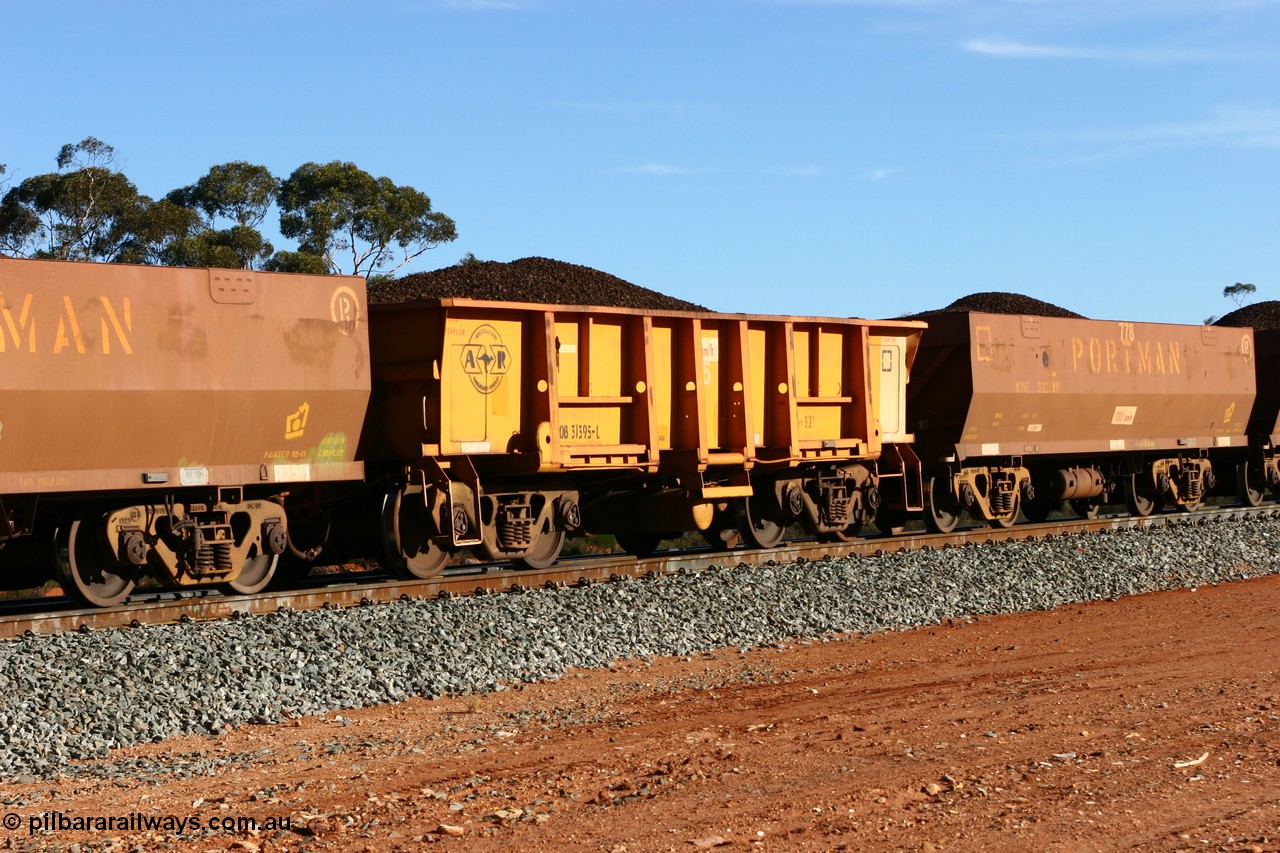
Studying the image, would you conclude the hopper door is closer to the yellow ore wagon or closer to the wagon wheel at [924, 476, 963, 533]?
the yellow ore wagon

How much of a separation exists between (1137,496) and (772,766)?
54.7 ft

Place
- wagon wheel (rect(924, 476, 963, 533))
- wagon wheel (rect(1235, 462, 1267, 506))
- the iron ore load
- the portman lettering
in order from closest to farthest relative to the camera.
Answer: the portman lettering → the iron ore load → wagon wheel (rect(924, 476, 963, 533)) → wagon wheel (rect(1235, 462, 1267, 506))

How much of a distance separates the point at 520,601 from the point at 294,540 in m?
2.78

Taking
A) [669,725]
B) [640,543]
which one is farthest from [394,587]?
[640,543]

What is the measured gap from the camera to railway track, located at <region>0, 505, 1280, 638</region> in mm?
10641

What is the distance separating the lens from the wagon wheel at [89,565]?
11.4 metres

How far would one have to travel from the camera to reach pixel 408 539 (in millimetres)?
13445

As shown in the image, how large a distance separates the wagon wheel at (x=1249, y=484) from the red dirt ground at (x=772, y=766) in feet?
50.2

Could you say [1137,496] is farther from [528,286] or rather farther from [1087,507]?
[528,286]

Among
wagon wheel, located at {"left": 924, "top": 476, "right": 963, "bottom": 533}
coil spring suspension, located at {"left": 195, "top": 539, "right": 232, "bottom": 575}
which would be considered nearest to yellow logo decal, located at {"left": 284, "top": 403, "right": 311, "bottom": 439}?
coil spring suspension, located at {"left": 195, "top": 539, "right": 232, "bottom": 575}

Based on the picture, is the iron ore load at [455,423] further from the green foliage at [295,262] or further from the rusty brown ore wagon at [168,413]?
the green foliage at [295,262]

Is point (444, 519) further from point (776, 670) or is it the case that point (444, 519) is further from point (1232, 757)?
point (1232, 757)

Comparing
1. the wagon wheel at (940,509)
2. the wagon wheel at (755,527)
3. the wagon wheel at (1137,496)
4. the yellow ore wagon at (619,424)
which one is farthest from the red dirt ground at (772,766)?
the wagon wheel at (1137,496)

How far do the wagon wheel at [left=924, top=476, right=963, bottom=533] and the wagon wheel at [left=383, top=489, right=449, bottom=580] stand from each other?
7.40 meters
